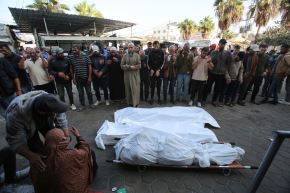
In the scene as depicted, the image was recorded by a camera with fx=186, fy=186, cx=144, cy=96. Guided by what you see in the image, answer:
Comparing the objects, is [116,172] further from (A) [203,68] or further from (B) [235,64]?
(B) [235,64]

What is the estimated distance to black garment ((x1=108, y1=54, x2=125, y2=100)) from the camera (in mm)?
6076

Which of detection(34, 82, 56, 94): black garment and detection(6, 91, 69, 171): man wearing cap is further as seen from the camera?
detection(34, 82, 56, 94): black garment

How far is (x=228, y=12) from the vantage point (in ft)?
A: 76.7

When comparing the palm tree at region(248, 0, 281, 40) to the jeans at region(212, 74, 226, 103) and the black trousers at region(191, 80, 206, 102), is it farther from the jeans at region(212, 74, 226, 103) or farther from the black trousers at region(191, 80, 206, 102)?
the black trousers at region(191, 80, 206, 102)

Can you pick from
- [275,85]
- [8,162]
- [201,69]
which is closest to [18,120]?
[8,162]

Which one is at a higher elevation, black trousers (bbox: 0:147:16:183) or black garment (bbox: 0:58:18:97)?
black garment (bbox: 0:58:18:97)

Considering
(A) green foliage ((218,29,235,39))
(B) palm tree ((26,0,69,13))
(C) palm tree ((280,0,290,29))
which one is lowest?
(A) green foliage ((218,29,235,39))

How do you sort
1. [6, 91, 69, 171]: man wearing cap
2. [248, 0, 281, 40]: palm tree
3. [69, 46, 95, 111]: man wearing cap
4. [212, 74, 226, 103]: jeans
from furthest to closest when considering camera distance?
[248, 0, 281, 40]: palm tree → [212, 74, 226, 103]: jeans → [69, 46, 95, 111]: man wearing cap → [6, 91, 69, 171]: man wearing cap

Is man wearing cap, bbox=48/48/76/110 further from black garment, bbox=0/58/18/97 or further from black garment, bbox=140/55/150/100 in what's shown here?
black garment, bbox=140/55/150/100

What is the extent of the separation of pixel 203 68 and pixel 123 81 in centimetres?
260

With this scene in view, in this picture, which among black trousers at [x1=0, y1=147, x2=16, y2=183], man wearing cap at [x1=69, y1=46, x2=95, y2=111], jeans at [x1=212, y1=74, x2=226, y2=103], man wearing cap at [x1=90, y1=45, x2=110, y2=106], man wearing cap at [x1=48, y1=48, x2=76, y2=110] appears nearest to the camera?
black trousers at [x1=0, y1=147, x2=16, y2=183]

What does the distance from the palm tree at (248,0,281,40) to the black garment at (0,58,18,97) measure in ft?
75.5

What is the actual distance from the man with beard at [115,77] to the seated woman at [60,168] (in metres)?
4.45

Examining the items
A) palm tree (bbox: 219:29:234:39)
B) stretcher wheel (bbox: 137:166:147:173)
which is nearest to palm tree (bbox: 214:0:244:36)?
palm tree (bbox: 219:29:234:39)
